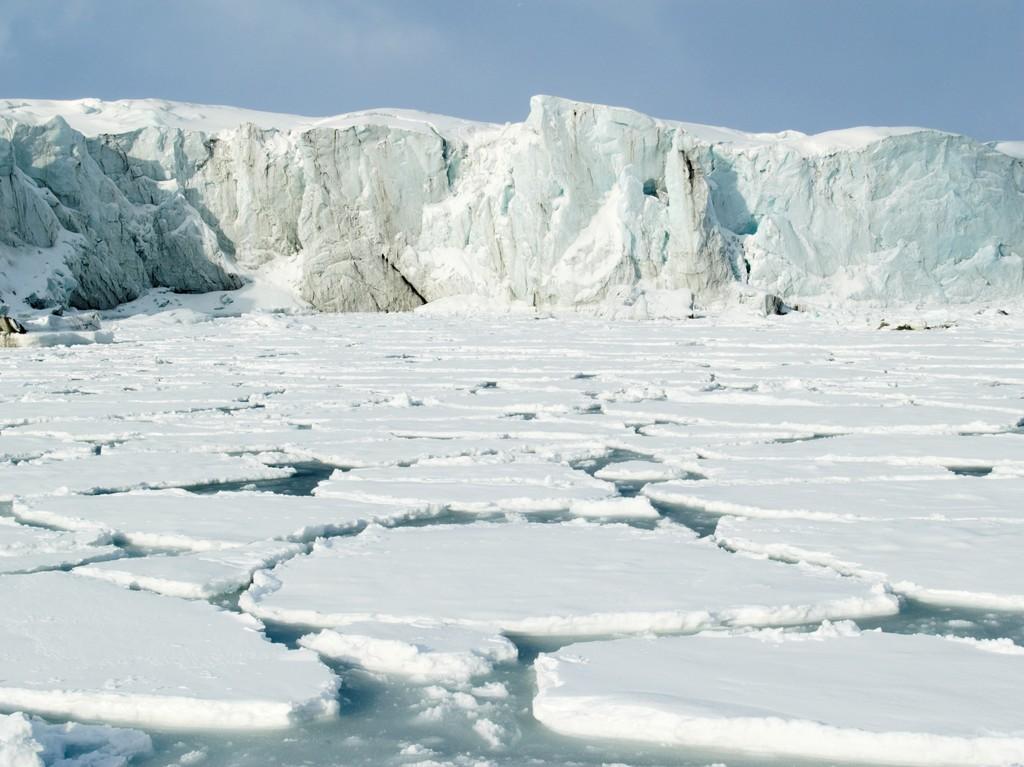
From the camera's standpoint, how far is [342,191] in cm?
3600

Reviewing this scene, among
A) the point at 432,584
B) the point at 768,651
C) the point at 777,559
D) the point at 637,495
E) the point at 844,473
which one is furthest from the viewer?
the point at 844,473

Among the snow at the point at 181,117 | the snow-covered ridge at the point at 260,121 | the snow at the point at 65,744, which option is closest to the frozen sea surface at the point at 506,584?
the snow at the point at 65,744

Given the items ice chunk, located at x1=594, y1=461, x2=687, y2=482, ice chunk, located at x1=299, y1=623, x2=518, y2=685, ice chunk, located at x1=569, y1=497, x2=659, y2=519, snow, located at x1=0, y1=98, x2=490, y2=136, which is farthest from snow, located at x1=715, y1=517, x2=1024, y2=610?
snow, located at x1=0, y1=98, x2=490, y2=136

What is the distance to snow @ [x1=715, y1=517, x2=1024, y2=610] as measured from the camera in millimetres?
2760

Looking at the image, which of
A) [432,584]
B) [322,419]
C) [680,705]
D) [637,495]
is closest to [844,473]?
[637,495]

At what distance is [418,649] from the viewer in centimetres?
225

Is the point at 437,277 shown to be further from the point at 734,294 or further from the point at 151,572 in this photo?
the point at 151,572

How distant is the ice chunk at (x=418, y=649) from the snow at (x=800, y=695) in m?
0.17

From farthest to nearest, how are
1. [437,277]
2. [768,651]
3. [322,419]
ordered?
[437,277] < [322,419] < [768,651]

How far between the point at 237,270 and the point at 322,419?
101 ft

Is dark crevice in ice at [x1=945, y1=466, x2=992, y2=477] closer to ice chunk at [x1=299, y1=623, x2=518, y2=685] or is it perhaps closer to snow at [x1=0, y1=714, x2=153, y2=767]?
ice chunk at [x1=299, y1=623, x2=518, y2=685]

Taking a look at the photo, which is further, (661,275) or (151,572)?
(661,275)

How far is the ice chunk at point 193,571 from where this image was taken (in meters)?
2.83

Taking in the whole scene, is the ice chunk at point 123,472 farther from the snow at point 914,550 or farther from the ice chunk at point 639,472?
the snow at point 914,550
